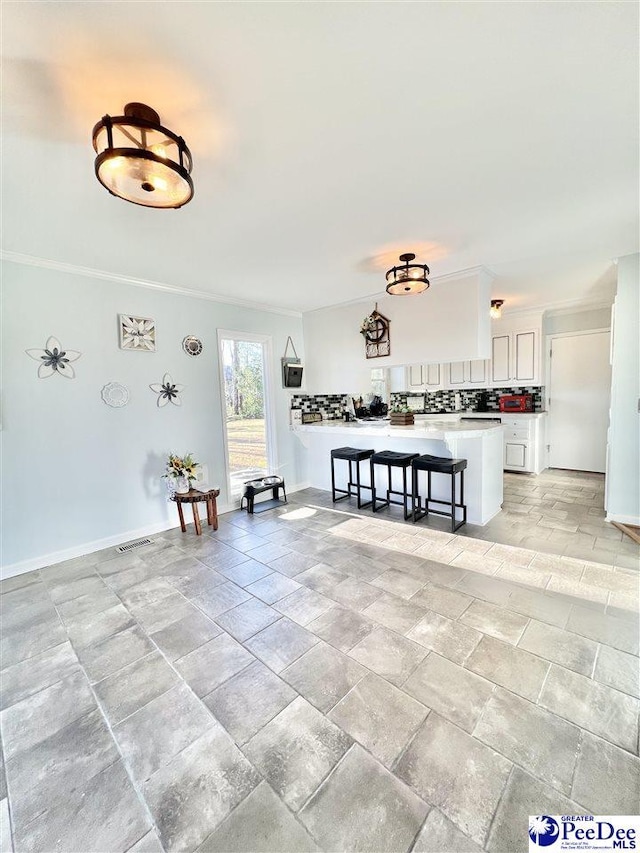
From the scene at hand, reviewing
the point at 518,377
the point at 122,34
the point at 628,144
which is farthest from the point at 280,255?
the point at 518,377

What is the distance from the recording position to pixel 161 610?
7.87 feet

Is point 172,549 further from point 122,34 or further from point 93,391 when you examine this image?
point 122,34

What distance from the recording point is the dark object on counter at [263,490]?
14.4 ft

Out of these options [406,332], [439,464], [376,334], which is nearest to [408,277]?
[406,332]

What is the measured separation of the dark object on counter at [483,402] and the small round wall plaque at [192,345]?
489 cm

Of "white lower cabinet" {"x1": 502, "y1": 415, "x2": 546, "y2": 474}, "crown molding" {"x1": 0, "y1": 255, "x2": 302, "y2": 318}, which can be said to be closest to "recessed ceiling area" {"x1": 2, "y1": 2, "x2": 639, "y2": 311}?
"crown molding" {"x1": 0, "y1": 255, "x2": 302, "y2": 318}

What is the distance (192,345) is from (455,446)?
312 centimetres

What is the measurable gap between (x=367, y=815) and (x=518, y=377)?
232 inches

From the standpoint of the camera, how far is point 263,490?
452cm

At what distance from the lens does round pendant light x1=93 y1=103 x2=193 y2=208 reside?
1427 millimetres

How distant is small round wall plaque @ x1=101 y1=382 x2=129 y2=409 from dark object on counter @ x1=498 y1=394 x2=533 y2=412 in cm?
555

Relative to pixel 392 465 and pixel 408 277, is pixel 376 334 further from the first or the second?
pixel 392 465

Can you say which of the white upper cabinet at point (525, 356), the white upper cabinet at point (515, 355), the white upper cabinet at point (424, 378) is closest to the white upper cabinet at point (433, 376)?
the white upper cabinet at point (424, 378)

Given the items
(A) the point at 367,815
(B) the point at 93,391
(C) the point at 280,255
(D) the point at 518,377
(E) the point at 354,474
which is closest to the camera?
(A) the point at 367,815
